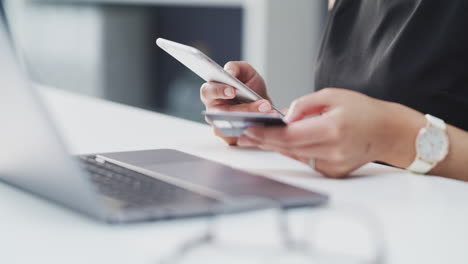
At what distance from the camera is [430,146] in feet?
2.99

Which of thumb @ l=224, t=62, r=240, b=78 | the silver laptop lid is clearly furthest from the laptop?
thumb @ l=224, t=62, r=240, b=78

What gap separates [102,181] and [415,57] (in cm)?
70

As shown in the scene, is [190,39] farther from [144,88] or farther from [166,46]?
[166,46]

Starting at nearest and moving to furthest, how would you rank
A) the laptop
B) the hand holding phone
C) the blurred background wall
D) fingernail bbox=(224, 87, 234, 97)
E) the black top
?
the laptop
the hand holding phone
fingernail bbox=(224, 87, 234, 97)
the black top
the blurred background wall

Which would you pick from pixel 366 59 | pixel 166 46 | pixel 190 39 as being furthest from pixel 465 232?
pixel 190 39

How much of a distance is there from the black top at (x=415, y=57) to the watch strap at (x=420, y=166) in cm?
32

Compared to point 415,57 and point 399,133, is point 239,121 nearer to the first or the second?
point 399,133

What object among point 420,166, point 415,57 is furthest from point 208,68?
point 415,57

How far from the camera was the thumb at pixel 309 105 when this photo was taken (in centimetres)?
79

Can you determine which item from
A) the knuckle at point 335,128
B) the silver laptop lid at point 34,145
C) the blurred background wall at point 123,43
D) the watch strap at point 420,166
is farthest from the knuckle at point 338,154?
the blurred background wall at point 123,43

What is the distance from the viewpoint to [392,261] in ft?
1.83

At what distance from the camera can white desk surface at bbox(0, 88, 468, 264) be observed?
22.3 inches

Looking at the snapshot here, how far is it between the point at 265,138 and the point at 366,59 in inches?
23.2

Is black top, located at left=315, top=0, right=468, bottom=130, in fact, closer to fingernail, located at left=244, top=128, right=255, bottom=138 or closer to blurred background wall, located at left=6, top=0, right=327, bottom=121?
fingernail, located at left=244, top=128, right=255, bottom=138
